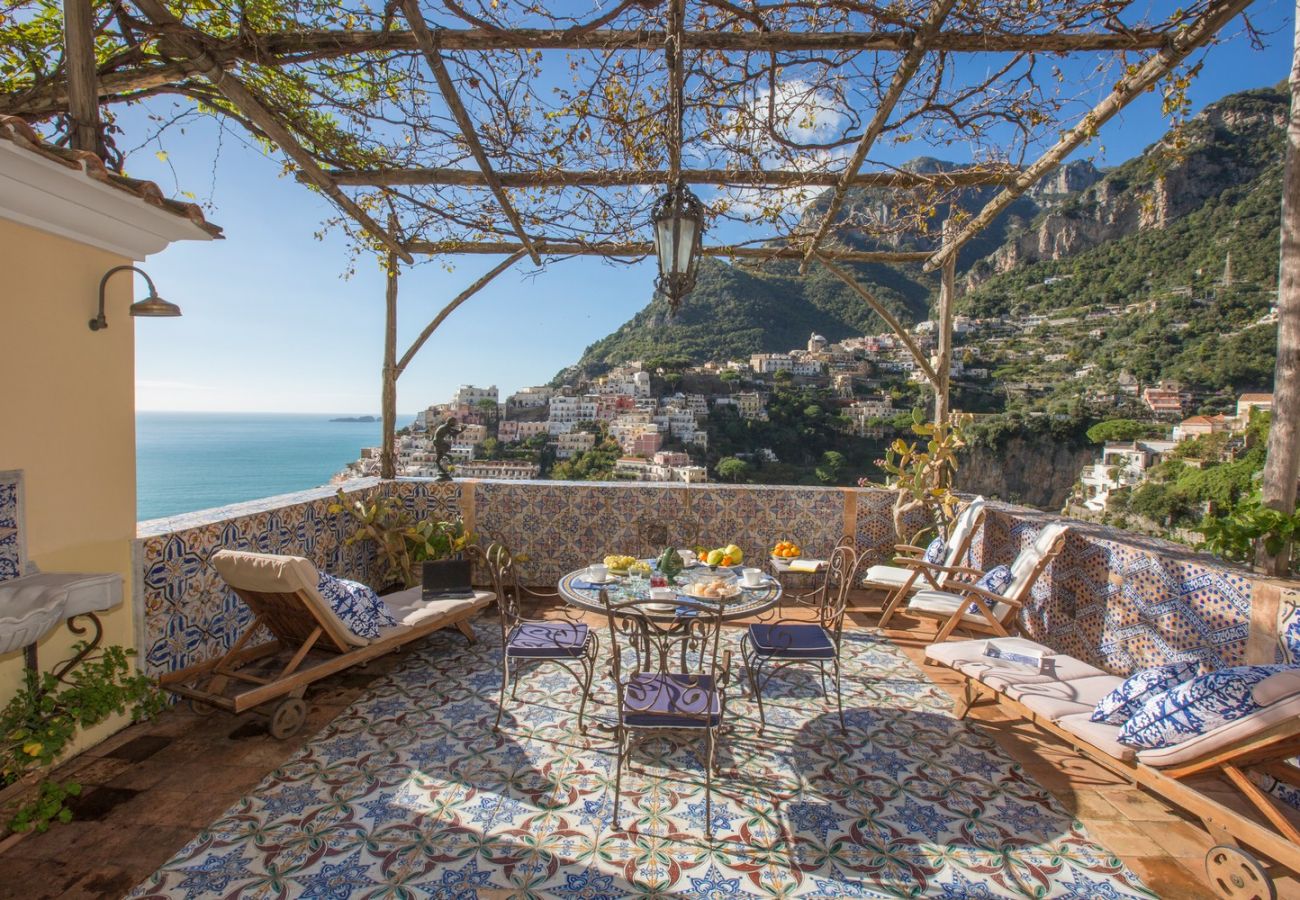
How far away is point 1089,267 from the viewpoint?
59.9ft

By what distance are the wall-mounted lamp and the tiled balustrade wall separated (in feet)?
3.44

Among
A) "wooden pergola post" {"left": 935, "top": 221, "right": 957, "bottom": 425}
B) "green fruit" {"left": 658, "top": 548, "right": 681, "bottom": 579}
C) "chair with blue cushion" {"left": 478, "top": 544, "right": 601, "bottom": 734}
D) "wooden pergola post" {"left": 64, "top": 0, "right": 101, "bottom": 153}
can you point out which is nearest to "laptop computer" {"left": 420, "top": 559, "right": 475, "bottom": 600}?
"chair with blue cushion" {"left": 478, "top": 544, "right": 601, "bottom": 734}

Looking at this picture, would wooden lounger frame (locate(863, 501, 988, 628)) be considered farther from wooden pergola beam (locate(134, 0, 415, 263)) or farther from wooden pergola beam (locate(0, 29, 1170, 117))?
wooden pergola beam (locate(134, 0, 415, 263))

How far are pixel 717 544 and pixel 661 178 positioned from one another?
3041 millimetres

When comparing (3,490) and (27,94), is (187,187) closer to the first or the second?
(27,94)

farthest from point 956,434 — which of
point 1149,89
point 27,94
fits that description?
point 27,94

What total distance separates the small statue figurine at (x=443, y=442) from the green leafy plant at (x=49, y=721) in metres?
2.99

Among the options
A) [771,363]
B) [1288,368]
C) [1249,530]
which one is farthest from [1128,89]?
[771,363]

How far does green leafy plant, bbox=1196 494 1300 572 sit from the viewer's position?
2715mm

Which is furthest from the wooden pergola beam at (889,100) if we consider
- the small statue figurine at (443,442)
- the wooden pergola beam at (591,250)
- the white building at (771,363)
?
the white building at (771,363)

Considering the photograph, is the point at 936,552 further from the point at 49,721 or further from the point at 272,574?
the point at 49,721

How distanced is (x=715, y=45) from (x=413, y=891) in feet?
11.2

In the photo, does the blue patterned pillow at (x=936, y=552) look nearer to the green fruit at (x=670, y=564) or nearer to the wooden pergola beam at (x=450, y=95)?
the green fruit at (x=670, y=564)

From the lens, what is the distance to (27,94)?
298cm
